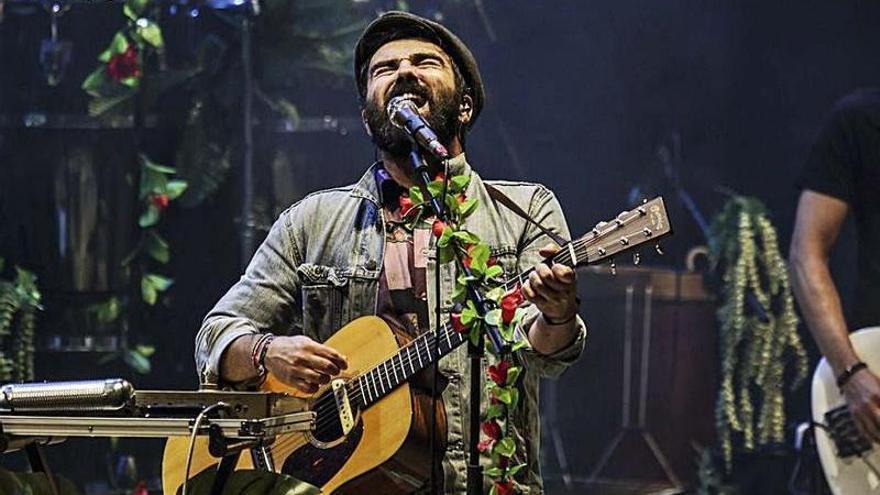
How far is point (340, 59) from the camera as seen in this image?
195 inches

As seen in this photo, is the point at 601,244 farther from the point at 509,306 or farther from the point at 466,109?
the point at 466,109

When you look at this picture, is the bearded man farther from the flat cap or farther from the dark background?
the dark background

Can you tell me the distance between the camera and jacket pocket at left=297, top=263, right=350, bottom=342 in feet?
9.93

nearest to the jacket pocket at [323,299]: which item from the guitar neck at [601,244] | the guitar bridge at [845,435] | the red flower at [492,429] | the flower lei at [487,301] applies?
the guitar neck at [601,244]

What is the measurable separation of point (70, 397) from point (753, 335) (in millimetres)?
3019

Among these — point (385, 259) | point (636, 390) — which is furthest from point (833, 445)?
point (385, 259)

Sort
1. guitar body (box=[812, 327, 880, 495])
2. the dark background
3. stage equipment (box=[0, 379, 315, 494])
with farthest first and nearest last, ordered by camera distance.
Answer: the dark background < guitar body (box=[812, 327, 880, 495]) < stage equipment (box=[0, 379, 315, 494])

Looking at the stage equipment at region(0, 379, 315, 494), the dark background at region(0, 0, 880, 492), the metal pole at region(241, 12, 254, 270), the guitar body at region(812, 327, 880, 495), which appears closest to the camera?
the stage equipment at region(0, 379, 315, 494)

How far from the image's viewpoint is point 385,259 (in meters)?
3.00

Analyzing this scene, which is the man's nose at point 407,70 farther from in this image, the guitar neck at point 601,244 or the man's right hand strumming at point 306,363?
the man's right hand strumming at point 306,363

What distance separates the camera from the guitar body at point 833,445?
4309mm

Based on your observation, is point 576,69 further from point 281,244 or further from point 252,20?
point 281,244

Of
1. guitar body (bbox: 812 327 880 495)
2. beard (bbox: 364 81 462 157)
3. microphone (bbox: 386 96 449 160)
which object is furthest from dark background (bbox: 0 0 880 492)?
microphone (bbox: 386 96 449 160)

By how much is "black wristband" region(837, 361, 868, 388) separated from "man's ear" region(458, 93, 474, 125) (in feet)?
6.29
